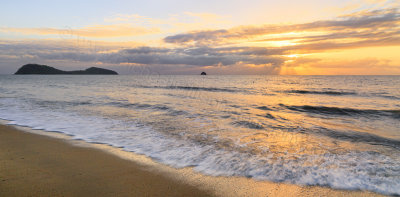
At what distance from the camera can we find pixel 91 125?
29.3 ft

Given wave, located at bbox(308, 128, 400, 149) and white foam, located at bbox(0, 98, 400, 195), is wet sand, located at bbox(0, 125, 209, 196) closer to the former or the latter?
white foam, located at bbox(0, 98, 400, 195)

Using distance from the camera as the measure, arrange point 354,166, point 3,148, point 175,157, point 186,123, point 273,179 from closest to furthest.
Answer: point 273,179 → point 354,166 → point 175,157 → point 3,148 → point 186,123

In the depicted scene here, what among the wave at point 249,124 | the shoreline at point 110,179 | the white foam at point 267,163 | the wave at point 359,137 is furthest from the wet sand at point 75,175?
the wave at point 359,137

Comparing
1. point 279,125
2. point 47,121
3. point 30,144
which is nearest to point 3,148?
point 30,144

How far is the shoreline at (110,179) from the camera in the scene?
11.7 ft

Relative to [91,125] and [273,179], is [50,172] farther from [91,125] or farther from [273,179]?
[91,125]

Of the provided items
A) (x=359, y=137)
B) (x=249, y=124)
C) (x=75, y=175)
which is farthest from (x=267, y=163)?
(x=359, y=137)

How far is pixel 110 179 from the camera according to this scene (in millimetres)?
4027

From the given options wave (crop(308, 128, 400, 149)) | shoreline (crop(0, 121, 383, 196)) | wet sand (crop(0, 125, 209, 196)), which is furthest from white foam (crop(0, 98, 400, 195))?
wave (crop(308, 128, 400, 149))

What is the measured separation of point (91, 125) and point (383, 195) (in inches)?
364

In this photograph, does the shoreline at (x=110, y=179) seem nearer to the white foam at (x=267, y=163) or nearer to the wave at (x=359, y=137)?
the white foam at (x=267, y=163)

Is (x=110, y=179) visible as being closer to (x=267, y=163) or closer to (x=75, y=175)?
(x=75, y=175)

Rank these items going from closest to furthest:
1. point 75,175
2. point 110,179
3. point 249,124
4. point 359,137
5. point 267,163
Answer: point 110,179, point 75,175, point 267,163, point 359,137, point 249,124

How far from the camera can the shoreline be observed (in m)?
3.57
